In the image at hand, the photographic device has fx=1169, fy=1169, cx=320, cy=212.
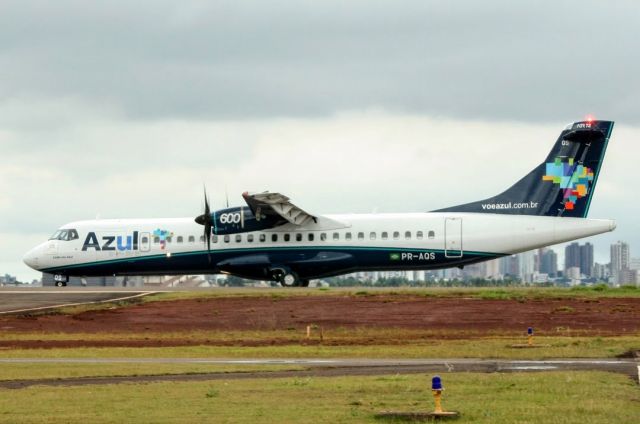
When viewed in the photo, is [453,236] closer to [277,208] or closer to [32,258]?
[277,208]

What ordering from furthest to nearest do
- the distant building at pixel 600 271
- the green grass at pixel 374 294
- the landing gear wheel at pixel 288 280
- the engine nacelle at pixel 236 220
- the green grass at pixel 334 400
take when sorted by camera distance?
1. the distant building at pixel 600 271
2. the landing gear wheel at pixel 288 280
3. the engine nacelle at pixel 236 220
4. the green grass at pixel 374 294
5. the green grass at pixel 334 400

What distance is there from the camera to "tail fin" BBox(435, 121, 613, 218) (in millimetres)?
62219

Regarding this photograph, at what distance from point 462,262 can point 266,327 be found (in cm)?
1583

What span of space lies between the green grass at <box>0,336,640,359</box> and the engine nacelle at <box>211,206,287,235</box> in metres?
21.5

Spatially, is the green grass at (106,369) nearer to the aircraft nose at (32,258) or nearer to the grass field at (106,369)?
the grass field at (106,369)

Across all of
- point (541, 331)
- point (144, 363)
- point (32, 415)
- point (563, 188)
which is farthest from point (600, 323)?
point (32, 415)

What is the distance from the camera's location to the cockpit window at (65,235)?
226 ft

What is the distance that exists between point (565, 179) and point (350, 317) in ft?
53.4

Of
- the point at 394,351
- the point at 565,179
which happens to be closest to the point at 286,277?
the point at 565,179

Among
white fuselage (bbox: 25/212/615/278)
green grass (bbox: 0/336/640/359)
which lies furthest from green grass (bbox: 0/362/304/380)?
white fuselage (bbox: 25/212/615/278)

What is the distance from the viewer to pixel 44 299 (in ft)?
206

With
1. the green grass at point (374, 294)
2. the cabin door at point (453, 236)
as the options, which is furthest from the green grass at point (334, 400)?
the cabin door at point (453, 236)

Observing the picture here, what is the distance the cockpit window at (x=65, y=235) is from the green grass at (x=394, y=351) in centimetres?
2883

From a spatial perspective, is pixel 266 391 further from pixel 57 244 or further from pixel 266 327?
pixel 57 244
